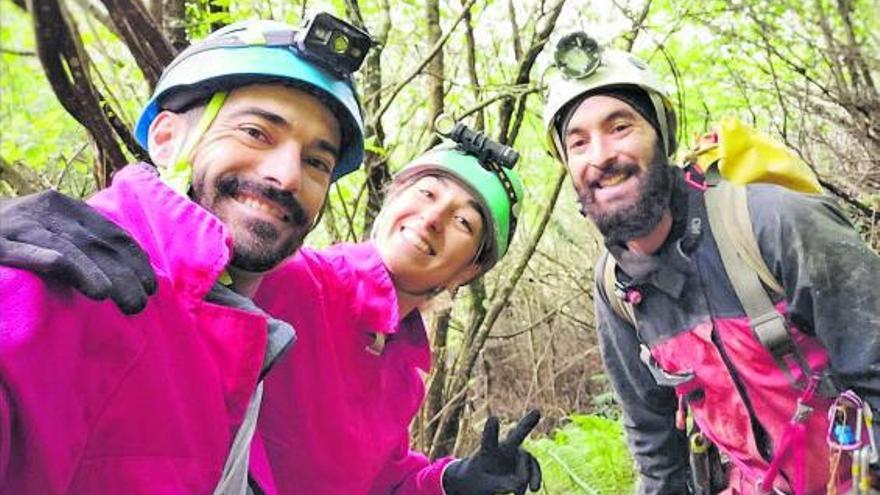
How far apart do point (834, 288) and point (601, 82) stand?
126cm

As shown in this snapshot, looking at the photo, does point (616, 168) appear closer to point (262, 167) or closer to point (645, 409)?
point (645, 409)

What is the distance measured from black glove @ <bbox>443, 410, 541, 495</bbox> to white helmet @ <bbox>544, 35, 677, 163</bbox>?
129 cm

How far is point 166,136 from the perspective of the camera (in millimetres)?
1983

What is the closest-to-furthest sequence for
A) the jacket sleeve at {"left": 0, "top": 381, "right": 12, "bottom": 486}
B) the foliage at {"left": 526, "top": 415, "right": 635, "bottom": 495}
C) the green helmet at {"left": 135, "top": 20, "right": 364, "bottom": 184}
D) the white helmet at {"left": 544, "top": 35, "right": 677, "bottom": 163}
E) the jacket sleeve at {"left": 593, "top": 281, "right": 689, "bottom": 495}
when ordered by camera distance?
the jacket sleeve at {"left": 0, "top": 381, "right": 12, "bottom": 486}, the green helmet at {"left": 135, "top": 20, "right": 364, "bottom": 184}, the white helmet at {"left": 544, "top": 35, "right": 677, "bottom": 163}, the jacket sleeve at {"left": 593, "top": 281, "right": 689, "bottom": 495}, the foliage at {"left": 526, "top": 415, "right": 635, "bottom": 495}

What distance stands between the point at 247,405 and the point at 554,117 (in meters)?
2.15

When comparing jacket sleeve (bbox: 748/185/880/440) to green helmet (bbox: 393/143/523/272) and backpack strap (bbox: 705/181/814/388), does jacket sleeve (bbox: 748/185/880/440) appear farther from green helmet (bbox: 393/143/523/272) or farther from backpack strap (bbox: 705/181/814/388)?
green helmet (bbox: 393/143/523/272)

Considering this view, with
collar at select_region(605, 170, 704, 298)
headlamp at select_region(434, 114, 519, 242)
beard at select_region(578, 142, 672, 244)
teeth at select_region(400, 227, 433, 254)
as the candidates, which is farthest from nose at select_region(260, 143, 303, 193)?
collar at select_region(605, 170, 704, 298)

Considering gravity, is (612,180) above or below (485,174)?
above

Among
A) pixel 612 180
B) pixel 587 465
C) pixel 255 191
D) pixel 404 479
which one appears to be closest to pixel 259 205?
pixel 255 191

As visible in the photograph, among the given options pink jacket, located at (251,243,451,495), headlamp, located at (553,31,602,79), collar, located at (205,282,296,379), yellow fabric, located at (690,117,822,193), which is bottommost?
pink jacket, located at (251,243,451,495)

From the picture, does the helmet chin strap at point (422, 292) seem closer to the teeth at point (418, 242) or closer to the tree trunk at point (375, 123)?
the teeth at point (418, 242)

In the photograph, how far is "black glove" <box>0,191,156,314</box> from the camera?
109 centimetres

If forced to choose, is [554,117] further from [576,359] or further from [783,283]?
[576,359]

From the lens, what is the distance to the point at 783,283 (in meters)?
2.56
